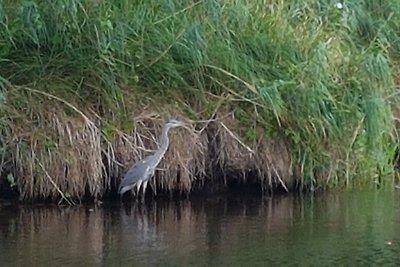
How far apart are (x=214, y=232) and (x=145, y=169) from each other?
119cm

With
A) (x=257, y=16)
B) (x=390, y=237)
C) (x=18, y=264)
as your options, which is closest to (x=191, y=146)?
(x=257, y=16)

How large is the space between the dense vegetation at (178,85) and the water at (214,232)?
0.47 m

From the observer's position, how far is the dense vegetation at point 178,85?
36.9 feet

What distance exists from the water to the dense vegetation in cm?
47

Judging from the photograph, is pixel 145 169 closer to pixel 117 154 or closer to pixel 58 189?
pixel 117 154

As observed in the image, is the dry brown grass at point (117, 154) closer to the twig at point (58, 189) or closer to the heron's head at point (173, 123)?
the twig at point (58, 189)

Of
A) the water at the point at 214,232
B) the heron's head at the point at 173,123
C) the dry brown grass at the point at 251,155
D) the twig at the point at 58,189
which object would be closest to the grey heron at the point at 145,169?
the heron's head at the point at 173,123

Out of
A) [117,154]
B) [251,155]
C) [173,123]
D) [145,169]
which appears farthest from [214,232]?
[251,155]

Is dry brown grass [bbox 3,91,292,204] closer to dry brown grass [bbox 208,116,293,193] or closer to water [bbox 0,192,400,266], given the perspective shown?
dry brown grass [bbox 208,116,293,193]

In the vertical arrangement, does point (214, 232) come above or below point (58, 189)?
below

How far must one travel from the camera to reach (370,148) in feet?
41.0

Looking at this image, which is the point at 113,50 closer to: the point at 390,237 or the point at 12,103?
the point at 12,103

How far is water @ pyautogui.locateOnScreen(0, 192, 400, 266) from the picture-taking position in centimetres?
899

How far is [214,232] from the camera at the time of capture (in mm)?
10172
